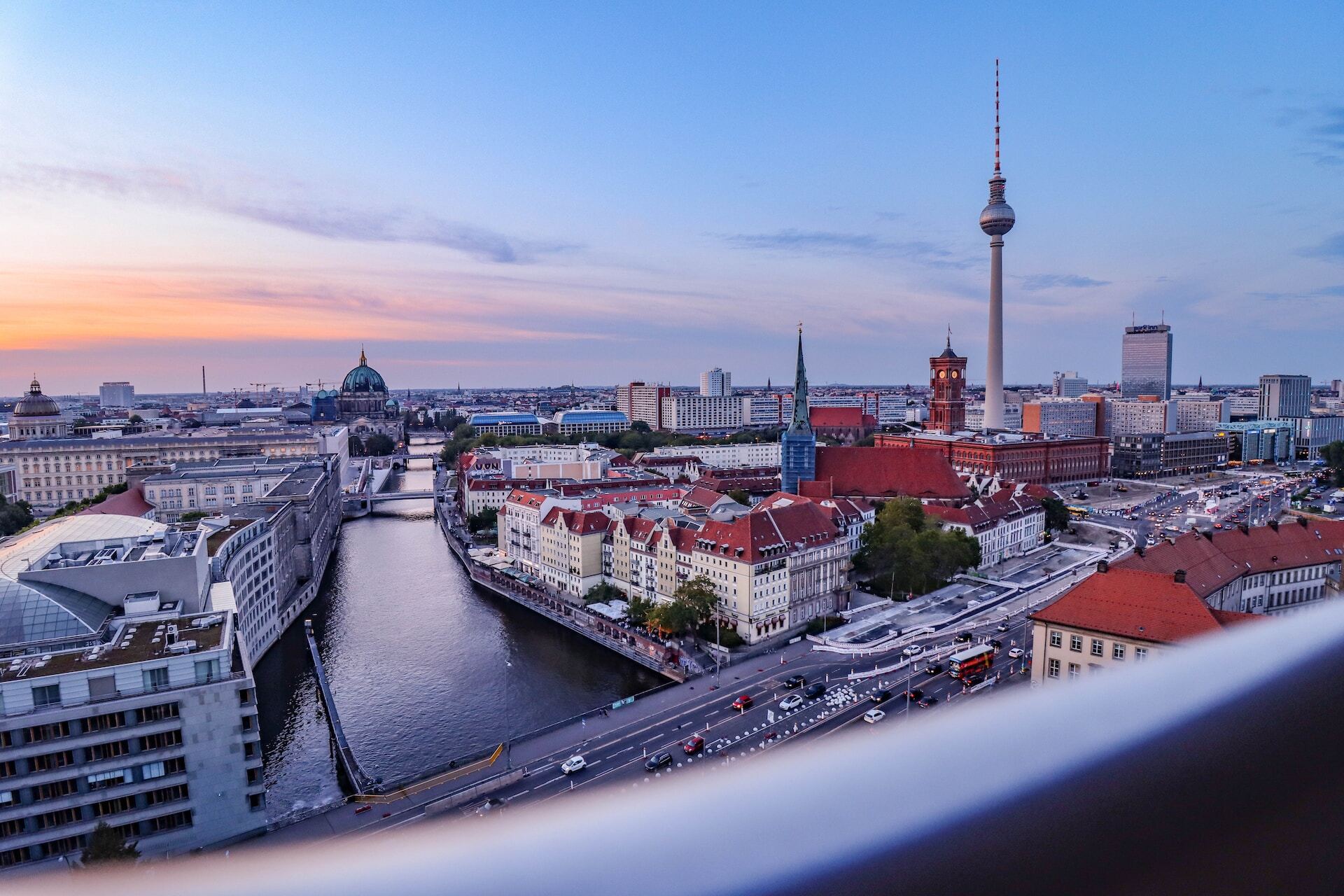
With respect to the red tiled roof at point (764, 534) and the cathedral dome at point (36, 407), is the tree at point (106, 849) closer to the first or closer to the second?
the red tiled roof at point (764, 534)

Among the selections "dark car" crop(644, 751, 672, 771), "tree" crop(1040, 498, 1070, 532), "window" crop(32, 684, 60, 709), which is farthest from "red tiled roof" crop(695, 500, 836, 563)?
"tree" crop(1040, 498, 1070, 532)

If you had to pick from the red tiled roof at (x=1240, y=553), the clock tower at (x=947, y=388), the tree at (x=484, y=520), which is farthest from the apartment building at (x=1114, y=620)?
the clock tower at (x=947, y=388)

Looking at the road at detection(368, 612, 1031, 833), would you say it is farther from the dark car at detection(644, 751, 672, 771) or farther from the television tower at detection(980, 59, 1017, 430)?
the television tower at detection(980, 59, 1017, 430)


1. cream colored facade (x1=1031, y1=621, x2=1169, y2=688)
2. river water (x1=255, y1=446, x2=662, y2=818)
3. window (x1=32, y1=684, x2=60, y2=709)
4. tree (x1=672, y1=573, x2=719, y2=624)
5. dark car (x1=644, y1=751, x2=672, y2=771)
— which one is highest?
window (x1=32, y1=684, x2=60, y2=709)

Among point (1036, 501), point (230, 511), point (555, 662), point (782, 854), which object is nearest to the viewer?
point (782, 854)

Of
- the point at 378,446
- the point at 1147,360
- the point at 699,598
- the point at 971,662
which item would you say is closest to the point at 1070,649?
the point at 971,662

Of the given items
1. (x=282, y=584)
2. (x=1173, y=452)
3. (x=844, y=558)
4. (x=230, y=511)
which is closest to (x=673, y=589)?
(x=844, y=558)

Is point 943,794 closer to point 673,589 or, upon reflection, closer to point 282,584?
point 673,589
